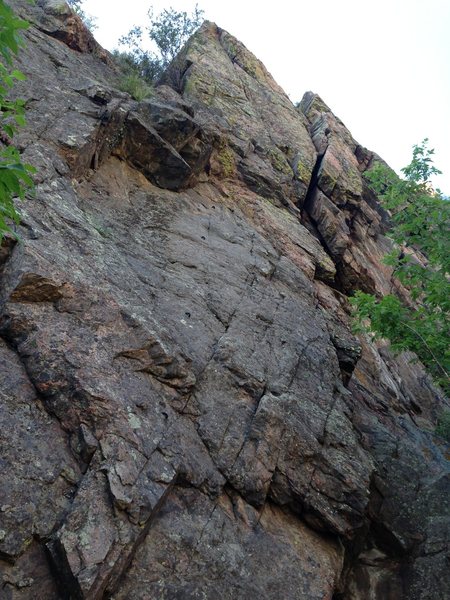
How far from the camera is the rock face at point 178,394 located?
6.56 meters

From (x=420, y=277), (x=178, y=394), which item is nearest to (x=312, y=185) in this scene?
(x=420, y=277)

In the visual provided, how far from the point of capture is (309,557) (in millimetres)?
8320

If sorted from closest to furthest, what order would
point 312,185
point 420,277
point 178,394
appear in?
point 178,394 < point 420,277 < point 312,185

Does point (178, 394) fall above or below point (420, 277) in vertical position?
below

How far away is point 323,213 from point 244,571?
15.9 meters

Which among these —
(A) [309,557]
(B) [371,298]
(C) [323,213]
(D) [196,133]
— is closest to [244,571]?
(A) [309,557]

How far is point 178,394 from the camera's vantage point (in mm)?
8789

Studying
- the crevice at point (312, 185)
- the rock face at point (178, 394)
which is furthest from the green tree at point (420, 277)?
the crevice at point (312, 185)

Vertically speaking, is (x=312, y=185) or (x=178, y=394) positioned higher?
(x=312, y=185)

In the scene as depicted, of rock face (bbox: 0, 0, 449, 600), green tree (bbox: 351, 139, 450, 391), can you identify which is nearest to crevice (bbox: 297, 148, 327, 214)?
rock face (bbox: 0, 0, 449, 600)

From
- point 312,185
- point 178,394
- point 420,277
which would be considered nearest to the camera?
point 178,394

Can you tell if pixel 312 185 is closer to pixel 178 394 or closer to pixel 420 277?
pixel 420 277

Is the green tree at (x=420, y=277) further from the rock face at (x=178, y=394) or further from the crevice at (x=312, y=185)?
the crevice at (x=312, y=185)

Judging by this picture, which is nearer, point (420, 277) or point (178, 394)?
point (178, 394)
